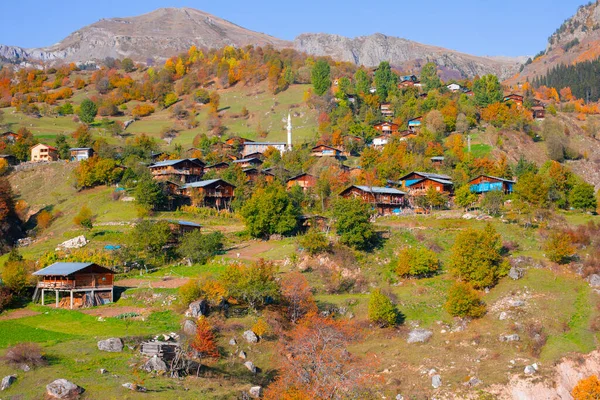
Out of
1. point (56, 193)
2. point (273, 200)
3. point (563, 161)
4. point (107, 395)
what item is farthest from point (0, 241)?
point (563, 161)

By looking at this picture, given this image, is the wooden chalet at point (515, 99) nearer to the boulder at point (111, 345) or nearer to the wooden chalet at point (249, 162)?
the wooden chalet at point (249, 162)

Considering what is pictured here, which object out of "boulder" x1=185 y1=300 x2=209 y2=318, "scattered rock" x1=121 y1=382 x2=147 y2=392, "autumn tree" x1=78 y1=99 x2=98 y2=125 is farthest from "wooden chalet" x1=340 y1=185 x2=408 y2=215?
"autumn tree" x1=78 y1=99 x2=98 y2=125

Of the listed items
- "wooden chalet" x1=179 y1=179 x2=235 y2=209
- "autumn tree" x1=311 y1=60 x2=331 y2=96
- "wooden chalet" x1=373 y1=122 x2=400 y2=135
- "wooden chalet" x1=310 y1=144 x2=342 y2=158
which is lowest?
"wooden chalet" x1=179 y1=179 x2=235 y2=209

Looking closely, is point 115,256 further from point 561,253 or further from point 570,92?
point 570,92

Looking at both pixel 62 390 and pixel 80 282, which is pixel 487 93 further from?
pixel 62 390

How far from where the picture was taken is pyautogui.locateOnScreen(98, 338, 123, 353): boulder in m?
31.7

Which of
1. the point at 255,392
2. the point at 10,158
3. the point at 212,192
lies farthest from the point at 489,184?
the point at 10,158

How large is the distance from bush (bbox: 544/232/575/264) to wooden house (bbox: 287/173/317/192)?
32281 mm

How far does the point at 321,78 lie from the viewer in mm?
107875

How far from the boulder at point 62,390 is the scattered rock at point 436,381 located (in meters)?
17.3

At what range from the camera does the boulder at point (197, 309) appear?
37469mm

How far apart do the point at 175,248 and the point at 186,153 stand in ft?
118

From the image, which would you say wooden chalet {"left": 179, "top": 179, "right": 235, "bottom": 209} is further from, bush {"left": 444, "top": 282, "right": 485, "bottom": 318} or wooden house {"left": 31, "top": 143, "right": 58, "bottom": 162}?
bush {"left": 444, "top": 282, "right": 485, "bottom": 318}

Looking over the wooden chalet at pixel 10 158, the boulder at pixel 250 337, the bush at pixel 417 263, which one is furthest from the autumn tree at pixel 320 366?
the wooden chalet at pixel 10 158
